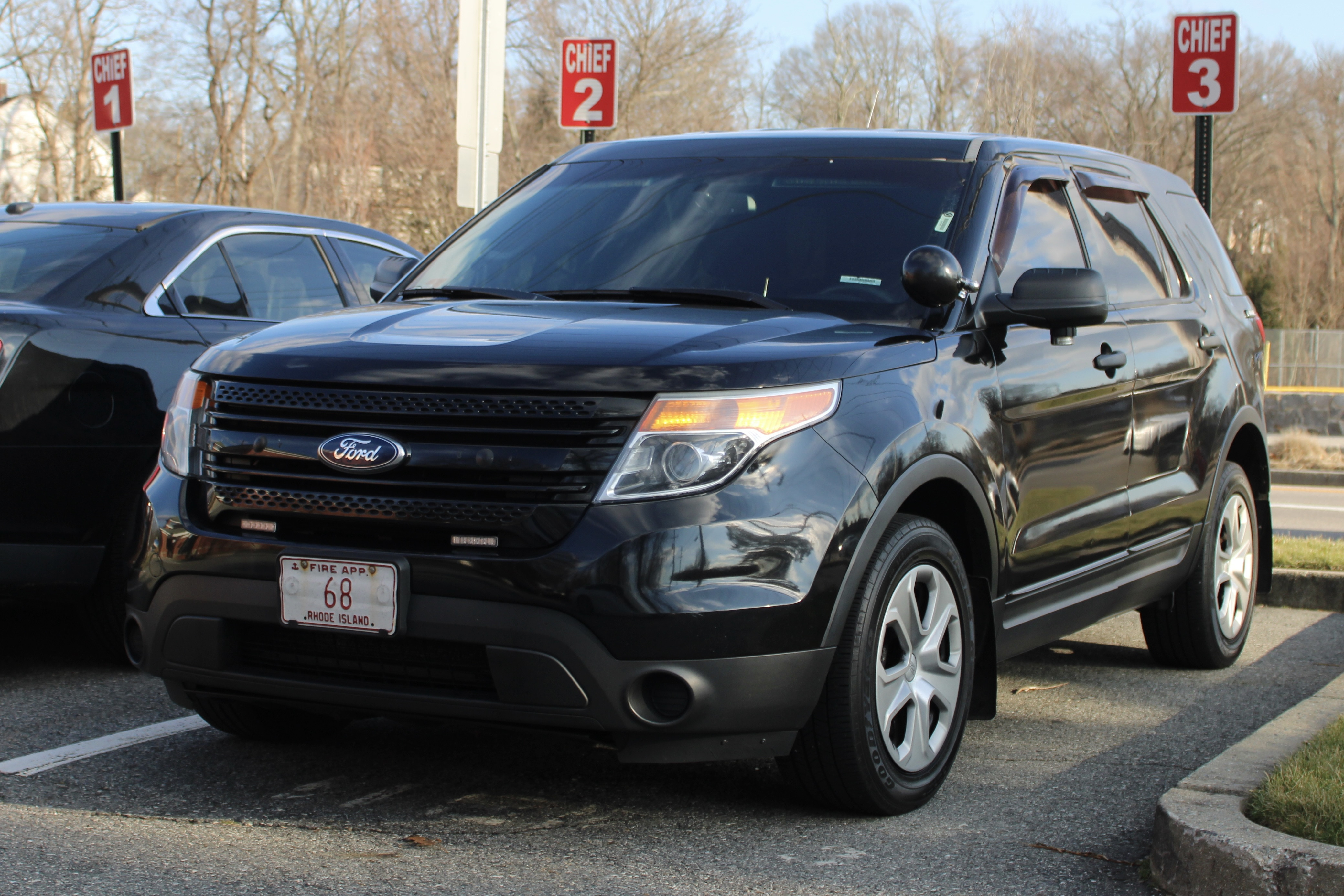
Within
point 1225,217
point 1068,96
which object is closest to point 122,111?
point 1068,96

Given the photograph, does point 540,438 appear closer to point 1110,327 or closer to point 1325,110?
point 1110,327

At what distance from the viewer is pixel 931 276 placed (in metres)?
4.07

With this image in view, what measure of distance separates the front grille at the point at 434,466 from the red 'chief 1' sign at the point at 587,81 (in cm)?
735

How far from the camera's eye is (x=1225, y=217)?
48812mm

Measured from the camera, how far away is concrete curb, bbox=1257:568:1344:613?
7512mm

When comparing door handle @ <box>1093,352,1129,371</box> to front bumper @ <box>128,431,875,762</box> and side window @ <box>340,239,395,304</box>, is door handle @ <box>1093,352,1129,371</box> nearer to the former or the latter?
front bumper @ <box>128,431,875,762</box>

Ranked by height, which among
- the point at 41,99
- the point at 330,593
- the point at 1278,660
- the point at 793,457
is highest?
the point at 41,99

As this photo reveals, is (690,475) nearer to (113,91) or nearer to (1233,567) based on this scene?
(1233,567)

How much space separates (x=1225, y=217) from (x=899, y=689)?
160 feet

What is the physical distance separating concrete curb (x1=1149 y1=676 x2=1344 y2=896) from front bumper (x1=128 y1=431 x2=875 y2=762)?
0.85 m

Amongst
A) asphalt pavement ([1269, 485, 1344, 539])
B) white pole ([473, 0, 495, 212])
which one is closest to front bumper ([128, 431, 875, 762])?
white pole ([473, 0, 495, 212])

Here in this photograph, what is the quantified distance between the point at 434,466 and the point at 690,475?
58cm

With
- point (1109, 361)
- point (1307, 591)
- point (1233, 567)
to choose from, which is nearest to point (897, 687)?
point (1109, 361)

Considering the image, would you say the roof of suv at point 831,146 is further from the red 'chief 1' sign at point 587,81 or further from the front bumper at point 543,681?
the red 'chief 1' sign at point 587,81
